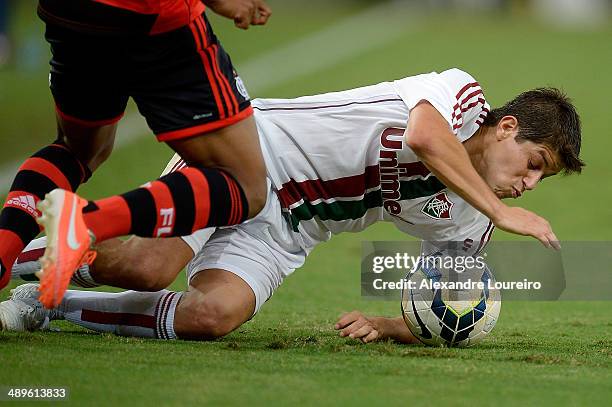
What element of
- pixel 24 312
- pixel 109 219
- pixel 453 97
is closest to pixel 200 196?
pixel 109 219

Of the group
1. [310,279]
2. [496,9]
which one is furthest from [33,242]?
[496,9]

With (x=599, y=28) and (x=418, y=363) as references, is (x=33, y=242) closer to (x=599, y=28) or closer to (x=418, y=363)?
(x=418, y=363)

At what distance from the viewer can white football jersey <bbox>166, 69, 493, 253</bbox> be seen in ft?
15.6

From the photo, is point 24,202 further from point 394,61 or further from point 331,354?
point 394,61

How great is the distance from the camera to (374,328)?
15.6ft

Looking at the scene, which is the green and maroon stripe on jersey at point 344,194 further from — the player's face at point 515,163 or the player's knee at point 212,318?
the player's knee at point 212,318

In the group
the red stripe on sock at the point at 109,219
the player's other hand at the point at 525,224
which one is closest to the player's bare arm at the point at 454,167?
the player's other hand at the point at 525,224

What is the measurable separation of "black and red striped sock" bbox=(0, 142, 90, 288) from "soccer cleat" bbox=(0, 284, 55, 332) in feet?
0.82

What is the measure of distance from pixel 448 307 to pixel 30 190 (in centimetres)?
181

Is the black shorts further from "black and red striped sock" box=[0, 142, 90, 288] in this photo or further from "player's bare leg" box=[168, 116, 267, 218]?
"black and red striped sock" box=[0, 142, 90, 288]

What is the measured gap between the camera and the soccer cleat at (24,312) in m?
4.52

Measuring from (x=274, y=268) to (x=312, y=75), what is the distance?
10466mm

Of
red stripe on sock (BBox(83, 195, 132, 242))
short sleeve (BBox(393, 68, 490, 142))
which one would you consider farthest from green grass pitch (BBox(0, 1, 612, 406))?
short sleeve (BBox(393, 68, 490, 142))

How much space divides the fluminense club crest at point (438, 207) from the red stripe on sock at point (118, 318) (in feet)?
4.22
